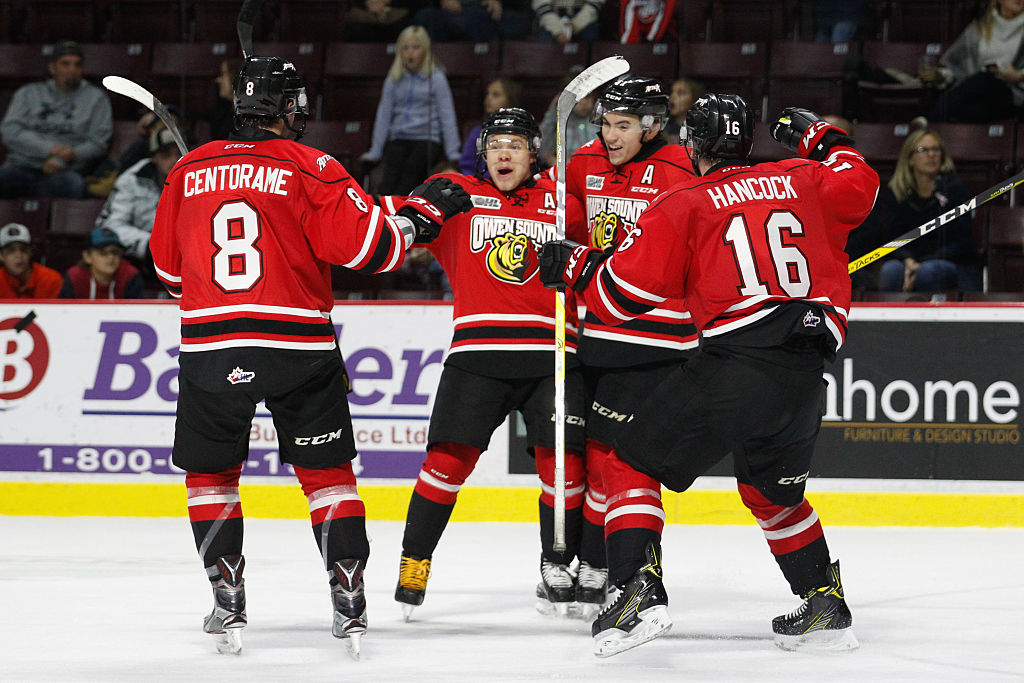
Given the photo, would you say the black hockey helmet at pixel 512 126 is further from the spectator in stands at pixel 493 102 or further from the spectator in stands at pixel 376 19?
the spectator in stands at pixel 376 19

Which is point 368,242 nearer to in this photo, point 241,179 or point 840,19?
point 241,179

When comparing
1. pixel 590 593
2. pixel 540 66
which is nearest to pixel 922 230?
pixel 590 593

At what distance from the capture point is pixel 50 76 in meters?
7.21

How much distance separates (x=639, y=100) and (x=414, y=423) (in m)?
2.20

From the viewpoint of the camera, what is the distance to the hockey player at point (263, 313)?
10.1 ft

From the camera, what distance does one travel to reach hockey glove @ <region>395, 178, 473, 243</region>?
3434 mm

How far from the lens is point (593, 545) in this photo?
3764 mm

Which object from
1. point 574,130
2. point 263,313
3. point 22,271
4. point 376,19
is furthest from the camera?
point 376,19

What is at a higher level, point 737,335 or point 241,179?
point 241,179

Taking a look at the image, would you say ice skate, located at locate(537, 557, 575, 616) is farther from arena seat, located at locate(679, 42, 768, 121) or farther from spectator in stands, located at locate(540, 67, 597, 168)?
arena seat, located at locate(679, 42, 768, 121)

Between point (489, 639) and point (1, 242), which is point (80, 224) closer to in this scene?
point (1, 242)

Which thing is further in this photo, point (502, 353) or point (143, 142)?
point (143, 142)

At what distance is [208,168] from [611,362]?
4.07 ft

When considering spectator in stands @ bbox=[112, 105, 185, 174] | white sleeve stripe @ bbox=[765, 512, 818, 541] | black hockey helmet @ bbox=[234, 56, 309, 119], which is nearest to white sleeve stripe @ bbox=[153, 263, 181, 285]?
black hockey helmet @ bbox=[234, 56, 309, 119]
